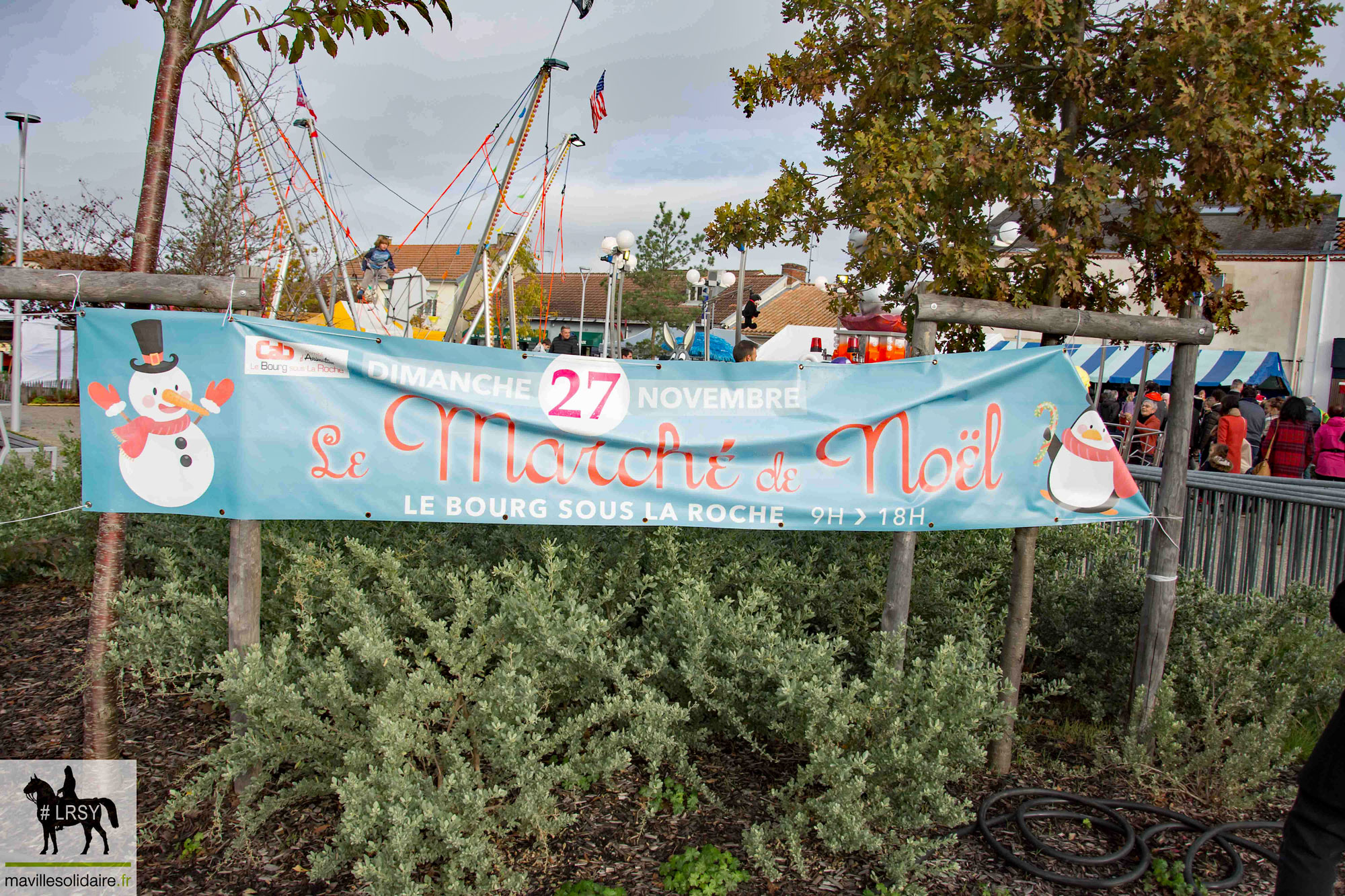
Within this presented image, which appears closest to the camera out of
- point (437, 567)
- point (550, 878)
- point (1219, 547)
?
point (550, 878)

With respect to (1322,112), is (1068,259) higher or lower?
lower

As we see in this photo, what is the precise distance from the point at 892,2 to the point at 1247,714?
3879 millimetres

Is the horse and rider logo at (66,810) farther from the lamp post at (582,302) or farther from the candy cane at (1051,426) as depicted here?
the lamp post at (582,302)

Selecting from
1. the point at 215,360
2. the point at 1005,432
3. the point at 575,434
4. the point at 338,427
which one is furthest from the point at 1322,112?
the point at 215,360

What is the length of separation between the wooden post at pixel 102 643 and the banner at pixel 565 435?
312mm

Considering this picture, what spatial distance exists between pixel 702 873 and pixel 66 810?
2416mm

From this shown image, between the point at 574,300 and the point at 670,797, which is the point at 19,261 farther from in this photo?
the point at 574,300

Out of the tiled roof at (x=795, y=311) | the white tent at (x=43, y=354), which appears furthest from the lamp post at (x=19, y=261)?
the tiled roof at (x=795, y=311)

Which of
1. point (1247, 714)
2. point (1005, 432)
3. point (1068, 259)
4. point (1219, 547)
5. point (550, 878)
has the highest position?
point (1068, 259)

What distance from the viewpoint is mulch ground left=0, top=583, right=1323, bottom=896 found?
9.93 feet

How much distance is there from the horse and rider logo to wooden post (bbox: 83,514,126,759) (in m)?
0.16

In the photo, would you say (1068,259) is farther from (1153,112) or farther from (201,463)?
(201,463)

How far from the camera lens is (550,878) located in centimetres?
300

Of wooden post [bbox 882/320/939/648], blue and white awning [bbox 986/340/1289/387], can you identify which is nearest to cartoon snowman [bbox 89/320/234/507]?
wooden post [bbox 882/320/939/648]
